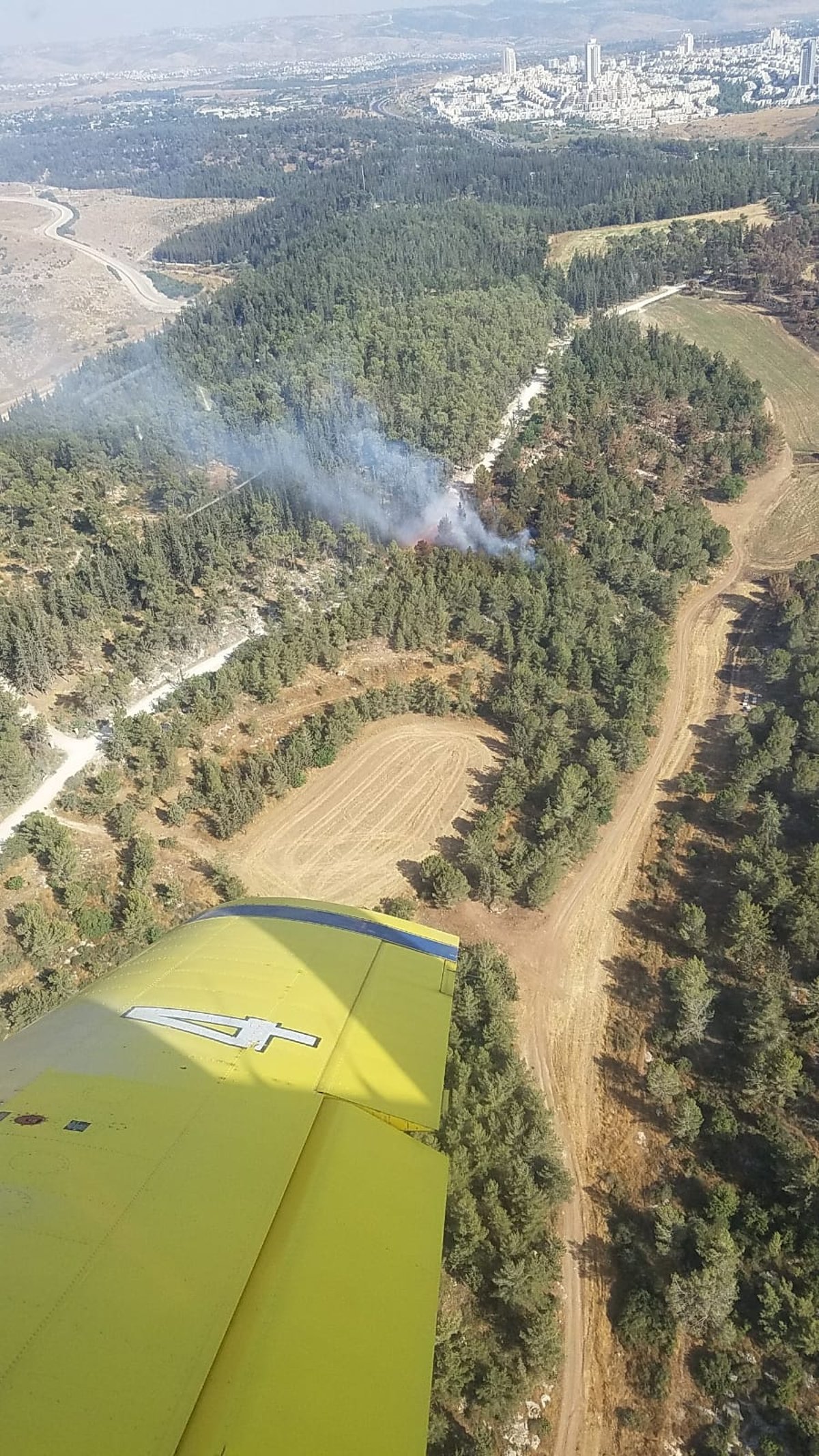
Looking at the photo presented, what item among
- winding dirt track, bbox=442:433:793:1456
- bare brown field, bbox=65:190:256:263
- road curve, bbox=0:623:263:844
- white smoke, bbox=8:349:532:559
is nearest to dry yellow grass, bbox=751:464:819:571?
winding dirt track, bbox=442:433:793:1456

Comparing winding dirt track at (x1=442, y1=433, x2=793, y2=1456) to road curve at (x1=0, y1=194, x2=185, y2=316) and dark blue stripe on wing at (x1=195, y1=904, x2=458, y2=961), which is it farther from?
road curve at (x1=0, y1=194, x2=185, y2=316)

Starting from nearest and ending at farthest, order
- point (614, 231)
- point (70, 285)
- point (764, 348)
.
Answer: point (764, 348)
point (614, 231)
point (70, 285)

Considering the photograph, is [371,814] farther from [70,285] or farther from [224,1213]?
[70,285]

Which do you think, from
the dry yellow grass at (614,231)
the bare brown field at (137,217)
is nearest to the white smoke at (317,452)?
the dry yellow grass at (614,231)

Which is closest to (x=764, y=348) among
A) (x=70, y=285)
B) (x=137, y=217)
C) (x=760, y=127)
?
(x=70, y=285)

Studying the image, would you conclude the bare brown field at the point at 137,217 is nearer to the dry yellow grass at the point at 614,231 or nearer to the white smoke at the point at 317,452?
the dry yellow grass at the point at 614,231
